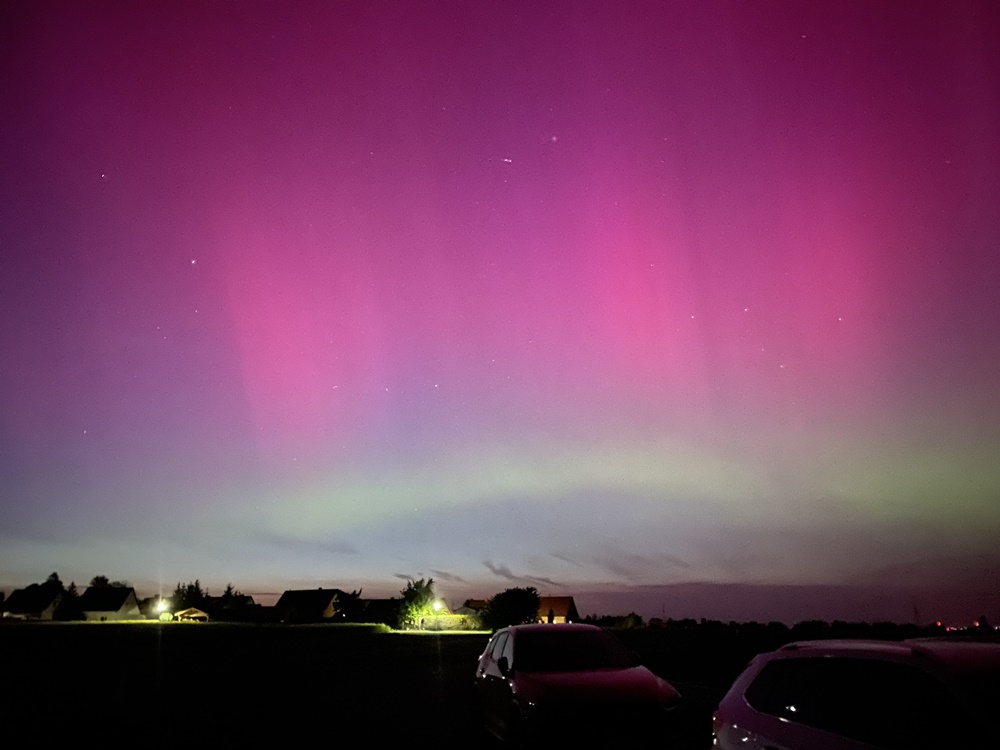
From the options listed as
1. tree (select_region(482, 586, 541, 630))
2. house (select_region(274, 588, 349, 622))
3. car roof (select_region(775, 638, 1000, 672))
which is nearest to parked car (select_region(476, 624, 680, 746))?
car roof (select_region(775, 638, 1000, 672))

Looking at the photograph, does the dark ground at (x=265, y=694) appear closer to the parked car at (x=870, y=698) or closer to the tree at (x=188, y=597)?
the parked car at (x=870, y=698)

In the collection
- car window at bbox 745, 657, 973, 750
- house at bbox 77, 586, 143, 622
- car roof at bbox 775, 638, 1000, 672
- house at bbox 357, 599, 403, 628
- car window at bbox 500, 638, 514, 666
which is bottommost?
house at bbox 357, 599, 403, 628

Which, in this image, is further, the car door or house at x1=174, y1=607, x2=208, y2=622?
house at x1=174, y1=607, x2=208, y2=622

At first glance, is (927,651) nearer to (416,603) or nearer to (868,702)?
(868,702)

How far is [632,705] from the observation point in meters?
8.01

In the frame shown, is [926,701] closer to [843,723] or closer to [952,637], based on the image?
[843,723]

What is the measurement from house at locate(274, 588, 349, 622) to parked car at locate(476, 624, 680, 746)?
355ft

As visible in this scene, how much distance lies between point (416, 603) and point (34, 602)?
60580 millimetres

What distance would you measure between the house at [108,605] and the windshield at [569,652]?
111m

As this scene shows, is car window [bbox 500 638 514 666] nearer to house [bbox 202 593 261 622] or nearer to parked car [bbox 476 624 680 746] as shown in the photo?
parked car [bbox 476 624 680 746]

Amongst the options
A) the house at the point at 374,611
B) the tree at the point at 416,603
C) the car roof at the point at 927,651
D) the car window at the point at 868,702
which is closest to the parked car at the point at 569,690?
the car window at the point at 868,702

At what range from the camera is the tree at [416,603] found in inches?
3194

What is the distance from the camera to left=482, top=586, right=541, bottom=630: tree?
5978cm

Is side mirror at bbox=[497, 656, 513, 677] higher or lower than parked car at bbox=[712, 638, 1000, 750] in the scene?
lower
